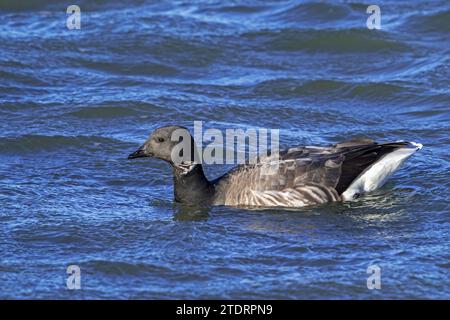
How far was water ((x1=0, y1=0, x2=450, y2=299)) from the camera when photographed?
9.57 meters

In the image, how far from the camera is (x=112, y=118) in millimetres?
14586

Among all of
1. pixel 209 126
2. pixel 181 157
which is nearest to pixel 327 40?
pixel 209 126

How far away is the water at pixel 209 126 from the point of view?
9.57m

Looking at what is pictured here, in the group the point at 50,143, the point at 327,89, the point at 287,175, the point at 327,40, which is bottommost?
the point at 287,175

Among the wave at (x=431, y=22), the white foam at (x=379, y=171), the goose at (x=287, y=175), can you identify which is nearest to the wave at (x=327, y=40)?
the wave at (x=431, y=22)

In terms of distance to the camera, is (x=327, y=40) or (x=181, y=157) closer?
(x=181, y=157)

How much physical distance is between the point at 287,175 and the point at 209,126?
310cm

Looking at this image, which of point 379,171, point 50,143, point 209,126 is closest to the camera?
point 379,171

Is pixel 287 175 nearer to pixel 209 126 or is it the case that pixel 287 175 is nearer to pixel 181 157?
pixel 181 157

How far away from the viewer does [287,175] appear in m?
11.4

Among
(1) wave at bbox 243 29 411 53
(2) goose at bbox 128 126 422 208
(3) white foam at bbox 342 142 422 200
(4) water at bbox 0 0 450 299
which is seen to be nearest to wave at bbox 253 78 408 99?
(4) water at bbox 0 0 450 299

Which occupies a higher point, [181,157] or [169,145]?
[169,145]
